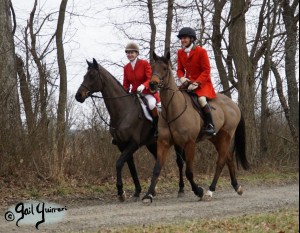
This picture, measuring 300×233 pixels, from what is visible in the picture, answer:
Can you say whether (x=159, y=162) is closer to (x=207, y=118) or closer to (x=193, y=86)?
(x=207, y=118)

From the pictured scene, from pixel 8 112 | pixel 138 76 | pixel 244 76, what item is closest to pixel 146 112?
pixel 138 76

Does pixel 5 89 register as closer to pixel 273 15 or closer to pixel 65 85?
pixel 65 85

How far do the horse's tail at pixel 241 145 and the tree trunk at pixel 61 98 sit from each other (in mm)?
3800

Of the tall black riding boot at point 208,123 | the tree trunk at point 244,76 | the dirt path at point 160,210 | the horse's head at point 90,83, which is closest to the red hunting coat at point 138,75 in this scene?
the horse's head at point 90,83

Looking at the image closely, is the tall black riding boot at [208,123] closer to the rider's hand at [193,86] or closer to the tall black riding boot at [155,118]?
the rider's hand at [193,86]

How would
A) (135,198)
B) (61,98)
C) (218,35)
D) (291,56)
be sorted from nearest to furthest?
(135,198)
(61,98)
(218,35)
(291,56)

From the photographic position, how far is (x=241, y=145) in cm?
1194

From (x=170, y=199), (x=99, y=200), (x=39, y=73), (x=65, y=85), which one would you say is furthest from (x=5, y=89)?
(x=65, y=85)

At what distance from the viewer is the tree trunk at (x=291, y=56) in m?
18.0

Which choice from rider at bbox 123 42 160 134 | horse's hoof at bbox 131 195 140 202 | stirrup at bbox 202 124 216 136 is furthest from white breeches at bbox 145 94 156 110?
horse's hoof at bbox 131 195 140 202

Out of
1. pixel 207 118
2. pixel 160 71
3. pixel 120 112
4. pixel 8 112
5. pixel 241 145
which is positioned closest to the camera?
pixel 160 71

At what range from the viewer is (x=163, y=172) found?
14.2 metres

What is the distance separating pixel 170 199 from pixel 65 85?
7.65m

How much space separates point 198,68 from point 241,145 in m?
2.27
